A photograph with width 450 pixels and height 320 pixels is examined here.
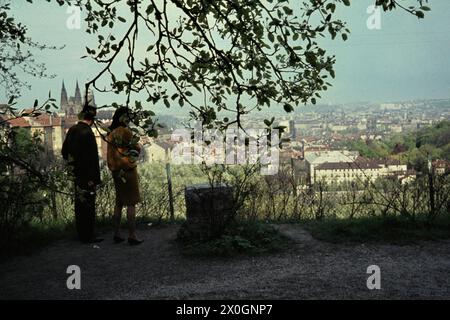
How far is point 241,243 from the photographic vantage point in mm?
6887

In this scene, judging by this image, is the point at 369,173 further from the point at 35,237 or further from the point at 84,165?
the point at 35,237

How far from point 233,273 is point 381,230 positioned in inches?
115

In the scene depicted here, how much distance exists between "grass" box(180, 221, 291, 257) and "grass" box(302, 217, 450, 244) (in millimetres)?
791

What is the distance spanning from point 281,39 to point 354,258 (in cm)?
325

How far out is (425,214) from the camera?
8375mm

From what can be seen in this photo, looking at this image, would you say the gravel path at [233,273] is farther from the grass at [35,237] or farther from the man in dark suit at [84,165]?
the man in dark suit at [84,165]

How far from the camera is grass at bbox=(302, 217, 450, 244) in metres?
7.30

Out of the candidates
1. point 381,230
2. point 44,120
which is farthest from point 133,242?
point 44,120

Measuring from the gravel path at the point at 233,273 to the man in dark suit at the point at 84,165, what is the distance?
1.14ft

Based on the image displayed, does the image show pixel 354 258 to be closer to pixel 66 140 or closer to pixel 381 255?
pixel 381 255

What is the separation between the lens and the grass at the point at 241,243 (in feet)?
22.2

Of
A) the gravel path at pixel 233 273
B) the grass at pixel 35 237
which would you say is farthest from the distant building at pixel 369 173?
the grass at pixel 35 237

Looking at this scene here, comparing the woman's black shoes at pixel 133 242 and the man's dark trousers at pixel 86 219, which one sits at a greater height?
the man's dark trousers at pixel 86 219
